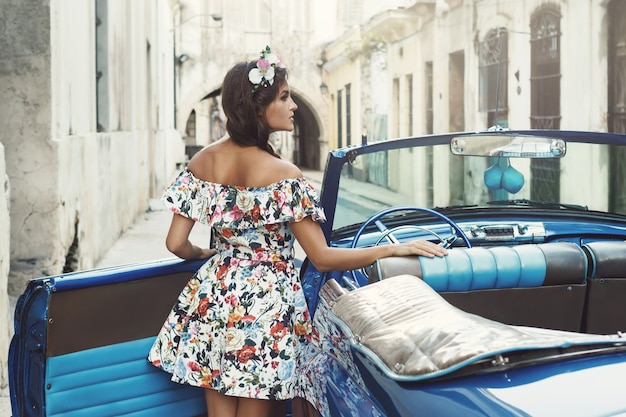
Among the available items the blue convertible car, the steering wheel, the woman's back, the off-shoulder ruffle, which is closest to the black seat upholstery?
the blue convertible car

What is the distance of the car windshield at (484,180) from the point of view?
3.39 meters

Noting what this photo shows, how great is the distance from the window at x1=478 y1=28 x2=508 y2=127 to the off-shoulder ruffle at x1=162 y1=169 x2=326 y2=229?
10315 millimetres

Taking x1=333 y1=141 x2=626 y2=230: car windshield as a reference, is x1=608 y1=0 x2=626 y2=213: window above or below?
above

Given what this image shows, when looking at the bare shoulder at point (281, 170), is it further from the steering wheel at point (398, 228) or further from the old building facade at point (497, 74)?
the old building facade at point (497, 74)

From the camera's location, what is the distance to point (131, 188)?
42.1 feet

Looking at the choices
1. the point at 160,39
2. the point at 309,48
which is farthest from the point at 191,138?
the point at 160,39

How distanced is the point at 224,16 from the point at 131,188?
18.9m

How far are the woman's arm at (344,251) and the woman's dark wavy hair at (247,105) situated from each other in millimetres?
270

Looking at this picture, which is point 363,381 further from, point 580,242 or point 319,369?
point 580,242

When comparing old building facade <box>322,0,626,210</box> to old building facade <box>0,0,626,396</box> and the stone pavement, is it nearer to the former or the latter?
old building facade <box>0,0,626,396</box>

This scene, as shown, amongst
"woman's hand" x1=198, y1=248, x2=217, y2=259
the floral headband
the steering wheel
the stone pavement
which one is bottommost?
the stone pavement

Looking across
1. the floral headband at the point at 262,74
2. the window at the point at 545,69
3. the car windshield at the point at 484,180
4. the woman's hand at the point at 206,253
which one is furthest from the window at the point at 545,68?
the floral headband at the point at 262,74

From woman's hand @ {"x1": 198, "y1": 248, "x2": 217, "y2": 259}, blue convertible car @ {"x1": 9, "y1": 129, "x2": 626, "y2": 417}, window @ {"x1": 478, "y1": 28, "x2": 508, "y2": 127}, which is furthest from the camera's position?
window @ {"x1": 478, "y1": 28, "x2": 508, "y2": 127}

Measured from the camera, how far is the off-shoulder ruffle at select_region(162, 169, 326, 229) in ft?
8.64
